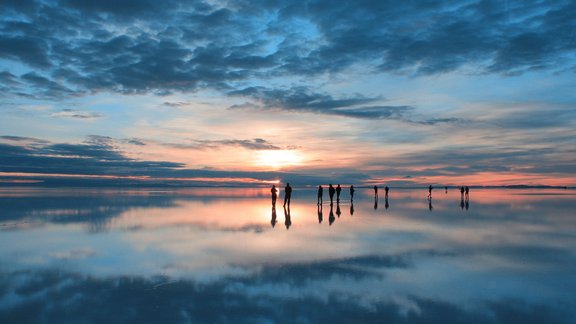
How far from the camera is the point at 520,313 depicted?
7527 millimetres

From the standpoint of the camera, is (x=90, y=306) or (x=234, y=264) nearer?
(x=90, y=306)

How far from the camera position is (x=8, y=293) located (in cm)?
858

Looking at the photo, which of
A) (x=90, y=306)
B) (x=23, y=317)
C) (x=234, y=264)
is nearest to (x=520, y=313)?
(x=234, y=264)

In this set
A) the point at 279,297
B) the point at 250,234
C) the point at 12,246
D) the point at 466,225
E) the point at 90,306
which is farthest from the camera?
the point at 466,225

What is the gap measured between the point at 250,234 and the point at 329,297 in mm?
9241

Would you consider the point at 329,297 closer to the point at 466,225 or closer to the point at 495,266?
the point at 495,266

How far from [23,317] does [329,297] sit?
566 centimetres

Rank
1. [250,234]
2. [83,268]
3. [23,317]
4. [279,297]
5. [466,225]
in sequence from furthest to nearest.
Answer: [466,225] < [250,234] < [83,268] < [279,297] < [23,317]

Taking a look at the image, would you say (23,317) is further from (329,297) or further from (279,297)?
(329,297)

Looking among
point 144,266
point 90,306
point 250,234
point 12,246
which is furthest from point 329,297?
point 12,246

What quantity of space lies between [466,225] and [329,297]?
50.3ft

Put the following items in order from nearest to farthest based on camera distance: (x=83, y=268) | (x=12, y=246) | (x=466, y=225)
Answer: (x=83, y=268) → (x=12, y=246) → (x=466, y=225)

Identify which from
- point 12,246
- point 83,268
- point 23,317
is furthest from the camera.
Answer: point 12,246

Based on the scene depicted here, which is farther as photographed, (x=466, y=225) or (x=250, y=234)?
(x=466, y=225)
